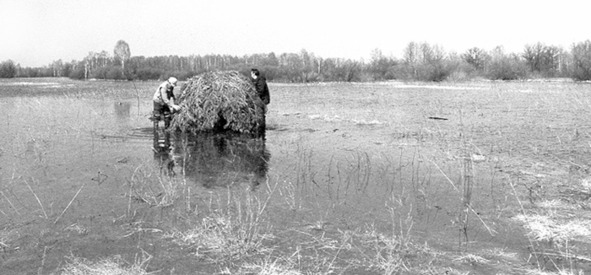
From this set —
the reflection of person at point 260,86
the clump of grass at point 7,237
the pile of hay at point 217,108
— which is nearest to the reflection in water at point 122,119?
the pile of hay at point 217,108

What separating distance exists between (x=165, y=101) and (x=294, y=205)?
8931mm

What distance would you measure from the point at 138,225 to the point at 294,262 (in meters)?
2.44

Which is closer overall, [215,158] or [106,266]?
[106,266]

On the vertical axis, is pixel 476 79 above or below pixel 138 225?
above

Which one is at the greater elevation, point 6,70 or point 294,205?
point 6,70

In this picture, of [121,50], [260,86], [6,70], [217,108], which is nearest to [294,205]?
[217,108]

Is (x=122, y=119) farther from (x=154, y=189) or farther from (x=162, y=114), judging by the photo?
(x=154, y=189)

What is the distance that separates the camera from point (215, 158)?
10.6 metres

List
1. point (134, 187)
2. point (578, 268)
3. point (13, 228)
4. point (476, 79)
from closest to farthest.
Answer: point (578, 268)
point (13, 228)
point (134, 187)
point (476, 79)

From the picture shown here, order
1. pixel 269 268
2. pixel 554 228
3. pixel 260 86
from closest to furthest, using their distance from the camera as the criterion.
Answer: pixel 269 268
pixel 554 228
pixel 260 86

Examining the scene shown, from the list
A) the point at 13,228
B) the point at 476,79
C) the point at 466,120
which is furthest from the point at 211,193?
the point at 476,79

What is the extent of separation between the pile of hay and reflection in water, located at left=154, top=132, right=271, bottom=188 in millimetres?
445

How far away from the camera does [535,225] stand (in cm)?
616

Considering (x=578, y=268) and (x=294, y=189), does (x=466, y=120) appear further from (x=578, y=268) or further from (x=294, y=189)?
(x=578, y=268)
